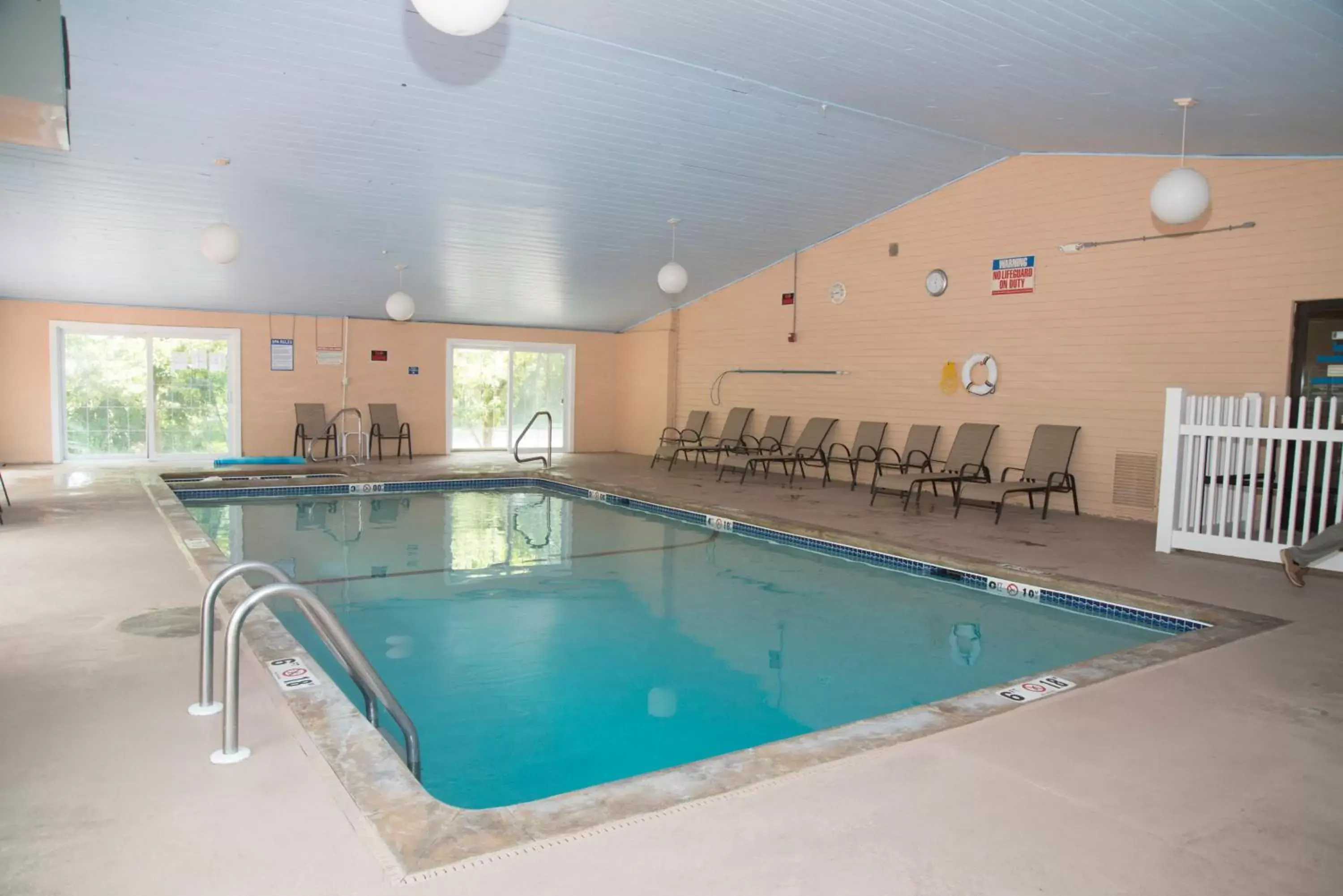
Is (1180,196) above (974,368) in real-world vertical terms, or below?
above

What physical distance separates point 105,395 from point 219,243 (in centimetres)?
570

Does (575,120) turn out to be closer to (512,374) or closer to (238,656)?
(238,656)

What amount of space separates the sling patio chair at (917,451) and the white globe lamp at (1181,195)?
3645 millimetres

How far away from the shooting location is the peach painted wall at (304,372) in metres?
9.80

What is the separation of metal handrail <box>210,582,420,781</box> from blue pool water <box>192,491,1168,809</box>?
522 mm

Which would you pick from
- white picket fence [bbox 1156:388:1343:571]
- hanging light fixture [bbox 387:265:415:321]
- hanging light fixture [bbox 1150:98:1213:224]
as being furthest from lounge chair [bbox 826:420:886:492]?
hanging light fixture [bbox 387:265:415:321]

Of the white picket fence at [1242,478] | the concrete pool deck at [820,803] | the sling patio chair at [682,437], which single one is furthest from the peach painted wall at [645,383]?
the concrete pool deck at [820,803]

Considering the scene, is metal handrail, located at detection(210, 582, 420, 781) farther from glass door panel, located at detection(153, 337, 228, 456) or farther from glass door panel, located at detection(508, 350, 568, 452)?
glass door panel, located at detection(508, 350, 568, 452)

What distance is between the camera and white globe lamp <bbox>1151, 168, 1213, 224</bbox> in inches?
192

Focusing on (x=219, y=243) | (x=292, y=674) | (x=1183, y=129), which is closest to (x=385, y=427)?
(x=219, y=243)

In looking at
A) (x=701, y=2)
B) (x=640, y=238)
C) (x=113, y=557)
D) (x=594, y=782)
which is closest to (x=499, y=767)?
(x=594, y=782)

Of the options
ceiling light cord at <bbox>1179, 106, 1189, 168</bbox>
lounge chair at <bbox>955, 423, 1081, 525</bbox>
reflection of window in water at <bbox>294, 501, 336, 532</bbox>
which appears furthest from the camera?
reflection of window in water at <bbox>294, 501, 336, 532</bbox>

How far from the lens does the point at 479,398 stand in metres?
12.8

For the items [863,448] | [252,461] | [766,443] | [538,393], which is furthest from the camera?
[538,393]
